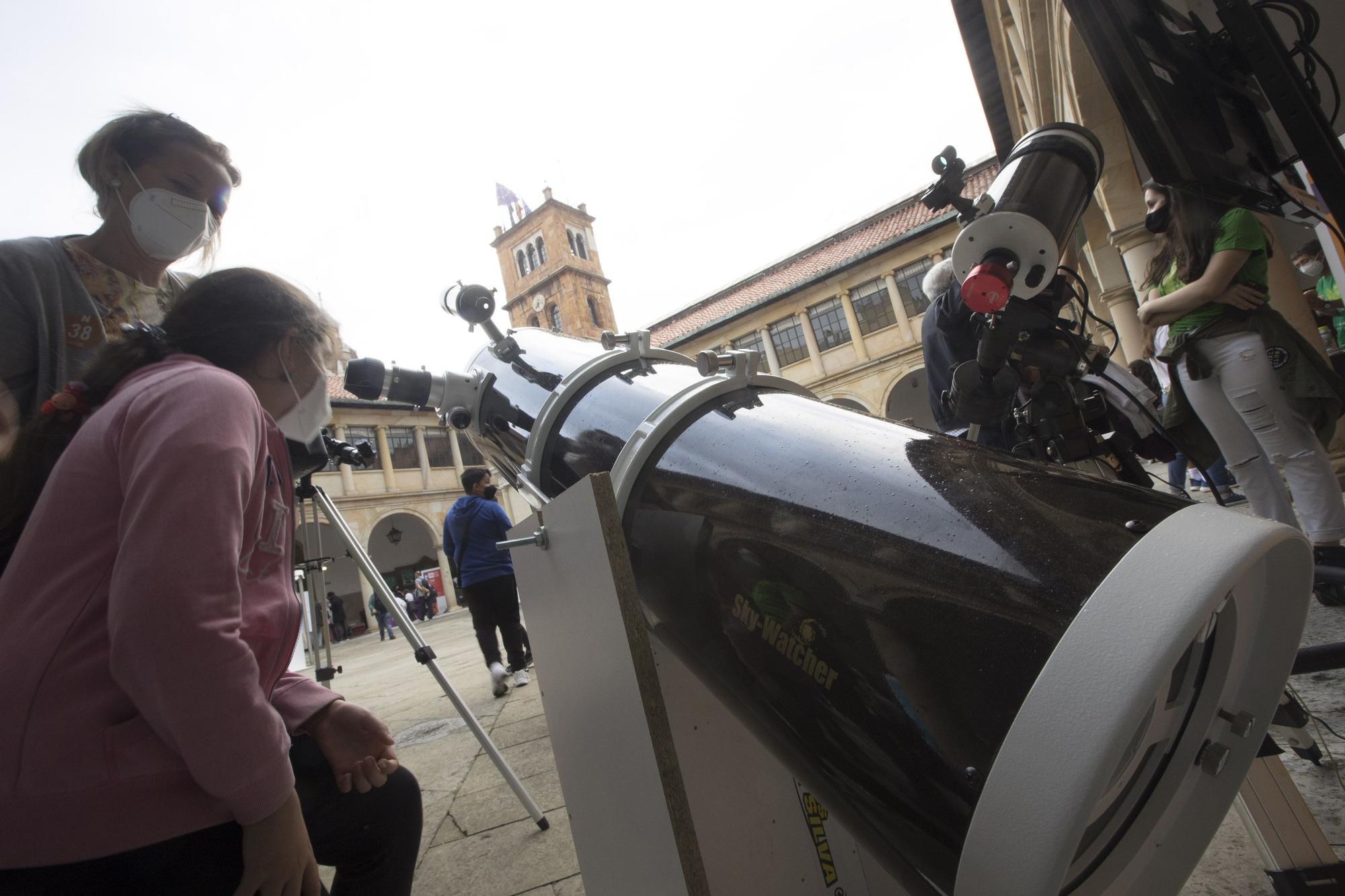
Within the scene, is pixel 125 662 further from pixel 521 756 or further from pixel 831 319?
pixel 831 319

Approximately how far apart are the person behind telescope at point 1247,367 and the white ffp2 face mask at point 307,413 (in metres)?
2.80

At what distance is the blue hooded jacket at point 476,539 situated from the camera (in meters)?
4.44

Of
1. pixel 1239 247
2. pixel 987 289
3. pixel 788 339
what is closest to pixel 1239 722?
pixel 987 289

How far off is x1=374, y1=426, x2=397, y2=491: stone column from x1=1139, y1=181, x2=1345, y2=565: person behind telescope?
81.1 ft

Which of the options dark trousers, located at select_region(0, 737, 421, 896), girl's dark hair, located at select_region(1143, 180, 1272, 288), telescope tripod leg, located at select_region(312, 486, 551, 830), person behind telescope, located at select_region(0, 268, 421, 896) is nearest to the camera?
person behind telescope, located at select_region(0, 268, 421, 896)

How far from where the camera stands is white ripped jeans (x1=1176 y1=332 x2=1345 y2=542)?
2.41 m

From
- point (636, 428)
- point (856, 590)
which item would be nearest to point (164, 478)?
point (636, 428)

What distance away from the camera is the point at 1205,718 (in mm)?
793

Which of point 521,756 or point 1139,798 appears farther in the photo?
point 521,756

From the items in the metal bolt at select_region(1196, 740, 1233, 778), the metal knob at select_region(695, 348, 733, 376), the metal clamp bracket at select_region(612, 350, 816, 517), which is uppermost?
the metal knob at select_region(695, 348, 733, 376)

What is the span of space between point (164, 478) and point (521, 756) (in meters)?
2.33

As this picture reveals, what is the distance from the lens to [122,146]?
1.57m

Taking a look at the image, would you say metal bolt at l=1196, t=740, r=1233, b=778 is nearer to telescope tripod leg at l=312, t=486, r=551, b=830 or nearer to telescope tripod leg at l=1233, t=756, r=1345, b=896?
telescope tripod leg at l=1233, t=756, r=1345, b=896

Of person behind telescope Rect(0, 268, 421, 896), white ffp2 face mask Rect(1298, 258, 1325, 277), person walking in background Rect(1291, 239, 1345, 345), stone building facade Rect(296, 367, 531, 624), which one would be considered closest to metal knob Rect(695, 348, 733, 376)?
person behind telescope Rect(0, 268, 421, 896)
